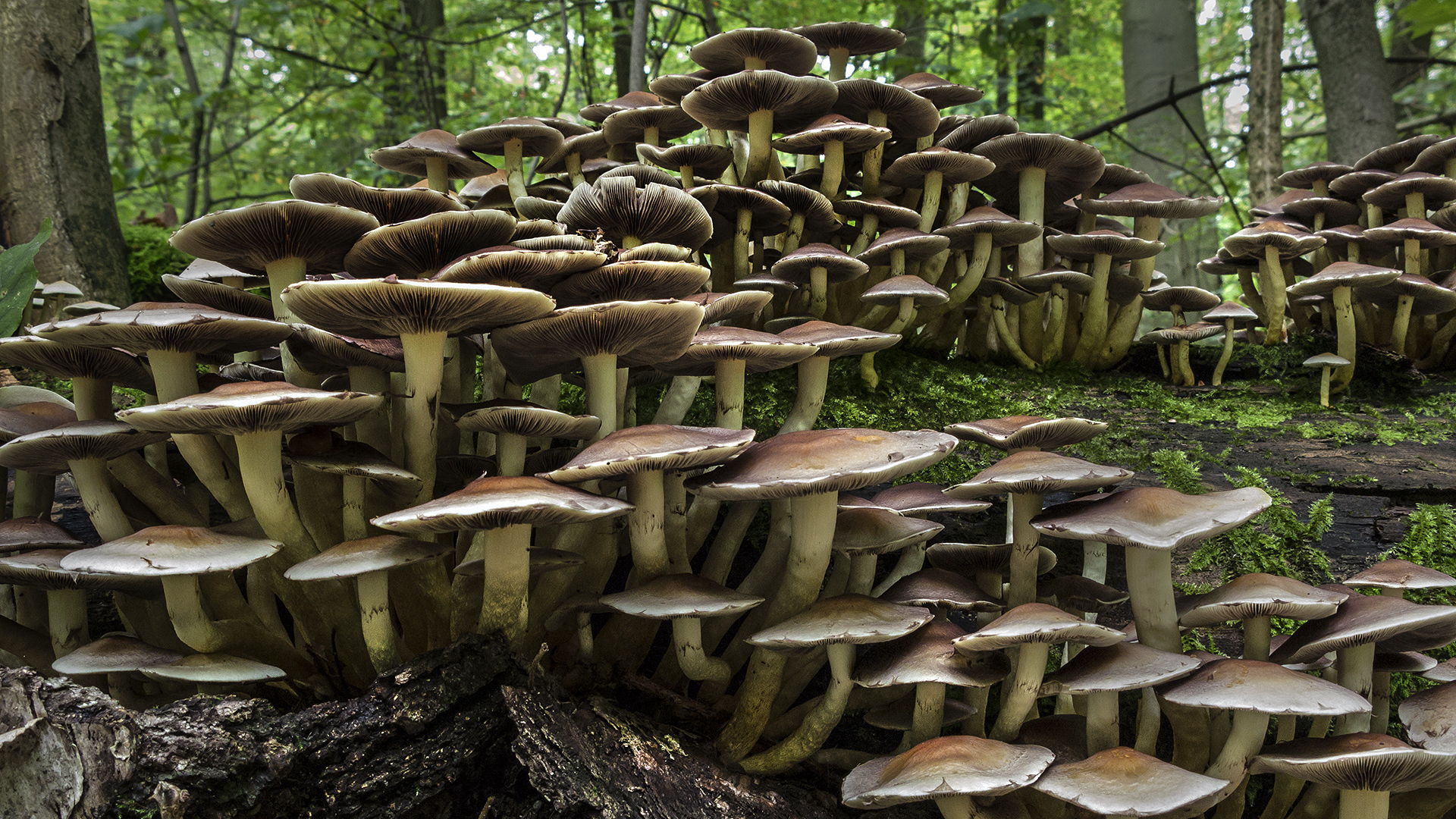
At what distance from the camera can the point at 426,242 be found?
2545 millimetres

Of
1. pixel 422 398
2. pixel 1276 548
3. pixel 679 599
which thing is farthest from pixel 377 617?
pixel 1276 548

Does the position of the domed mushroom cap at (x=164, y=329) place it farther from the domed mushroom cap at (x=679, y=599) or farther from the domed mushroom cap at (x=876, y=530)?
the domed mushroom cap at (x=876, y=530)

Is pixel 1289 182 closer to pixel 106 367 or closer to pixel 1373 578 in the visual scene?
pixel 1373 578

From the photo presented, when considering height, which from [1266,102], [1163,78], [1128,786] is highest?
[1163,78]

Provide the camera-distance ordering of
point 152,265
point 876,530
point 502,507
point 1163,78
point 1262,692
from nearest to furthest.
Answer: point 502,507
point 1262,692
point 876,530
point 152,265
point 1163,78

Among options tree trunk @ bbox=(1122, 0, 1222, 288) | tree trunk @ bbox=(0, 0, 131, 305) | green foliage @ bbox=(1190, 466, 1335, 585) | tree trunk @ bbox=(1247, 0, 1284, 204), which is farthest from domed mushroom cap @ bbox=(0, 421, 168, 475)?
tree trunk @ bbox=(1122, 0, 1222, 288)

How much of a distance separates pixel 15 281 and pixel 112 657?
1499 millimetres

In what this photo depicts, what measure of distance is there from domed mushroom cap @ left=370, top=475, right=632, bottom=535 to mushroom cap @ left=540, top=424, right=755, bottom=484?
7 centimetres

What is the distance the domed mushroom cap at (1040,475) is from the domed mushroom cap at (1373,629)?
26.1 inches

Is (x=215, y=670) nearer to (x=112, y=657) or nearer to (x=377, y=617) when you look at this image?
(x=112, y=657)

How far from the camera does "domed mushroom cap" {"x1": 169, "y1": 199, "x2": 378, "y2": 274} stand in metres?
2.37

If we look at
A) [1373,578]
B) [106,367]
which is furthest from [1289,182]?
[106,367]

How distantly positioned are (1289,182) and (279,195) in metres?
10.1

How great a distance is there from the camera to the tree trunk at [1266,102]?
5777 mm
